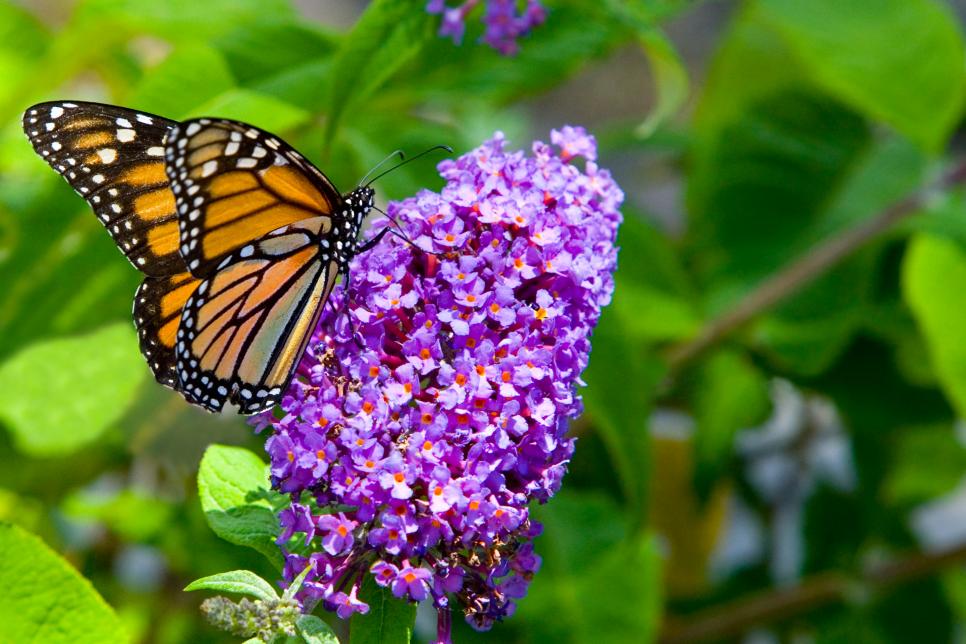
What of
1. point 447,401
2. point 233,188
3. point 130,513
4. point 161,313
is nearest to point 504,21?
point 233,188

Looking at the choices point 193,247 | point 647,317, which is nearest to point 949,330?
point 647,317

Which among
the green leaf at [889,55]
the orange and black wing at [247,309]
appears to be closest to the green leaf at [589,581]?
the orange and black wing at [247,309]

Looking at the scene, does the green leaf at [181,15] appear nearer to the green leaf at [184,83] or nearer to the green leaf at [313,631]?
the green leaf at [184,83]

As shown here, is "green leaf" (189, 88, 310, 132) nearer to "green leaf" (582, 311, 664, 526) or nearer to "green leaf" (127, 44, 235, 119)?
"green leaf" (127, 44, 235, 119)

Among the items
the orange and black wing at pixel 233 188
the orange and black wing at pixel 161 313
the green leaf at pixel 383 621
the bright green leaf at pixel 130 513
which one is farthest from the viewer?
the bright green leaf at pixel 130 513

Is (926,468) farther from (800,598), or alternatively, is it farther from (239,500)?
(239,500)

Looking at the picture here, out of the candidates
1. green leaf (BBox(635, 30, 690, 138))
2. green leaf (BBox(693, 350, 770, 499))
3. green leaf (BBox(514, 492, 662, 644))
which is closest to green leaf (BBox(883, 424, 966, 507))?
green leaf (BBox(693, 350, 770, 499))
